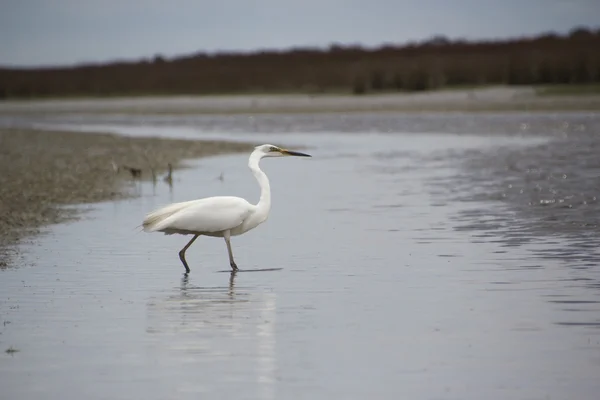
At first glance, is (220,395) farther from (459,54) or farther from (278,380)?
(459,54)

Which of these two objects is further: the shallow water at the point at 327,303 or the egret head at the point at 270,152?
the egret head at the point at 270,152

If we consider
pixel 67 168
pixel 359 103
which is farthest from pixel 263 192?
pixel 359 103

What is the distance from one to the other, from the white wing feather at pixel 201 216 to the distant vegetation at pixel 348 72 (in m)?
63.9

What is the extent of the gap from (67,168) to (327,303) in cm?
1697

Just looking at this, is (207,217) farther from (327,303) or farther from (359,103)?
(359,103)

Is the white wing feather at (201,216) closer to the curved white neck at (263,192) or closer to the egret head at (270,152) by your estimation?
the curved white neck at (263,192)

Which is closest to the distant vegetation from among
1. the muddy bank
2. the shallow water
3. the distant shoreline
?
the distant shoreline

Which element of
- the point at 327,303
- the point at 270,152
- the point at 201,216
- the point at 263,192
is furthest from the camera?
the point at 270,152

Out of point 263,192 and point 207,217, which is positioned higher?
point 263,192

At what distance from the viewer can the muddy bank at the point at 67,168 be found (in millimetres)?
17438

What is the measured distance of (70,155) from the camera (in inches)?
1228

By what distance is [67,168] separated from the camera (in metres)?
26.3

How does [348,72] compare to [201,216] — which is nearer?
[201,216]

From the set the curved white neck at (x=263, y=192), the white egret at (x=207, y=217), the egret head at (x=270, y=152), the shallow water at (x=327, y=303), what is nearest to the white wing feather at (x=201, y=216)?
the white egret at (x=207, y=217)
